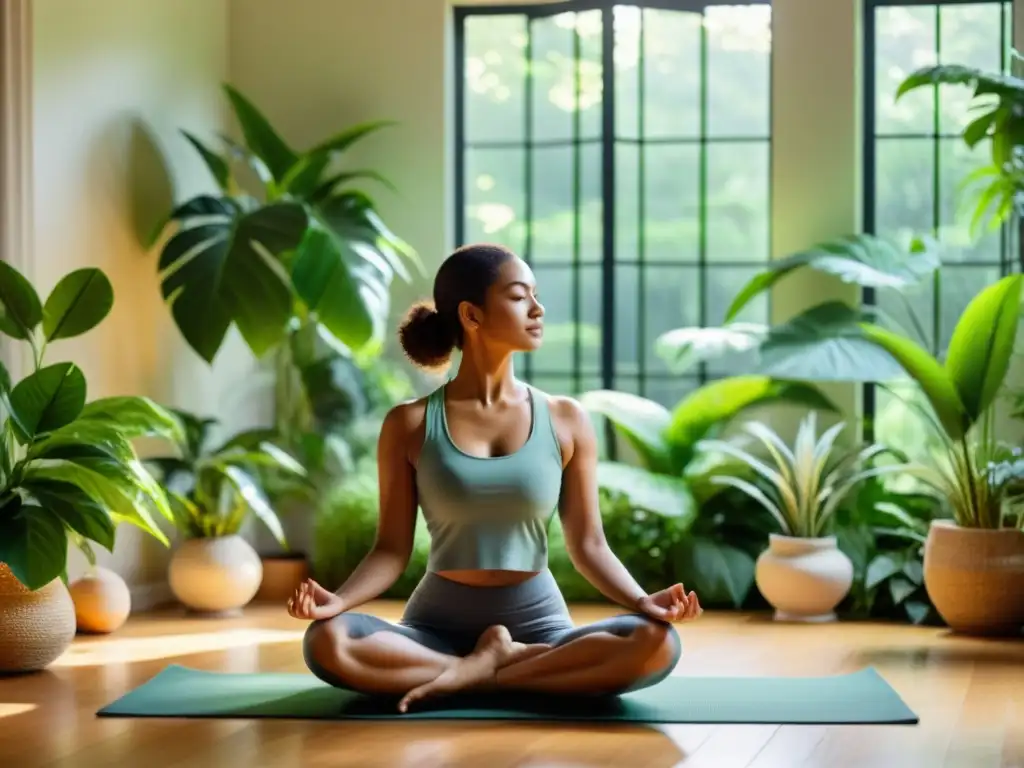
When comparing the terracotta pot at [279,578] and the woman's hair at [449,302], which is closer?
the woman's hair at [449,302]

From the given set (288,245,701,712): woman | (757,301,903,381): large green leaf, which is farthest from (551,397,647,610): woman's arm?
(757,301,903,381): large green leaf

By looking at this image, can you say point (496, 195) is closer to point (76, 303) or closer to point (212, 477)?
point (212, 477)

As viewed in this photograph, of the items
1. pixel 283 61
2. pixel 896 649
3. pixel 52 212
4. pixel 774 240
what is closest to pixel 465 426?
pixel 896 649

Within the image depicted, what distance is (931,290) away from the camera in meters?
5.99

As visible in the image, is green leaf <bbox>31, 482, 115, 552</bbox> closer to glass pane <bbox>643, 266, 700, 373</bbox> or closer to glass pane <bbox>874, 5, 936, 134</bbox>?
glass pane <bbox>643, 266, 700, 373</bbox>

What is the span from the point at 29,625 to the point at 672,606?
1.74 m

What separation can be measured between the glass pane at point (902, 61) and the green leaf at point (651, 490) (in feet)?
5.18

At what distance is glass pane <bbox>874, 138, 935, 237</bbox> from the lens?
6000 millimetres

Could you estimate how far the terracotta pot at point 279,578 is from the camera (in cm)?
588

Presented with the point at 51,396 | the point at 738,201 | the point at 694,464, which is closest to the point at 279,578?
the point at 694,464

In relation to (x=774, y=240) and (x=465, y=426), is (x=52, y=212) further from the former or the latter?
(x=774, y=240)

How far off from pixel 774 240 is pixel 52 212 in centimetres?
256

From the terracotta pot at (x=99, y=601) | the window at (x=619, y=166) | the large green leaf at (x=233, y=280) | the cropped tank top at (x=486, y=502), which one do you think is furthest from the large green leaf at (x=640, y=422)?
the cropped tank top at (x=486, y=502)

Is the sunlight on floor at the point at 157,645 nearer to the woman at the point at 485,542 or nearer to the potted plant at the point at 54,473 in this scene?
the potted plant at the point at 54,473
